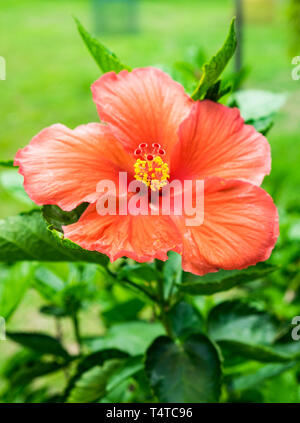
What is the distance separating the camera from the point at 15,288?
92 cm

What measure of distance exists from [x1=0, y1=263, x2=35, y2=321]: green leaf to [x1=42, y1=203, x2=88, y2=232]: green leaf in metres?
0.29

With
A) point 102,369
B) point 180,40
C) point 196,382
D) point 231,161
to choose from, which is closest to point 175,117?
point 231,161

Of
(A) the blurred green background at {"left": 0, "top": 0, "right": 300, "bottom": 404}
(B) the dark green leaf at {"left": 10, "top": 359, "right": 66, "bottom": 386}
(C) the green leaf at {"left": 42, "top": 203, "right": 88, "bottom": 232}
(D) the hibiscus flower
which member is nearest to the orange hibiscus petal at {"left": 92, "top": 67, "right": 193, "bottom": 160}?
(D) the hibiscus flower

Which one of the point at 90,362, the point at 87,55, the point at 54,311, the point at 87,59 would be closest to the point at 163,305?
the point at 90,362

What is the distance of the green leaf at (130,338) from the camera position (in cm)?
98

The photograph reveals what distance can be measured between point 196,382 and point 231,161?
1.16ft

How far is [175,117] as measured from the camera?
0.68 m

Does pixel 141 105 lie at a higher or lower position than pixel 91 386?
higher

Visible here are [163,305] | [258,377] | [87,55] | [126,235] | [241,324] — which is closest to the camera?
[126,235]

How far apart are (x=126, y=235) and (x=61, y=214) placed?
0.12m

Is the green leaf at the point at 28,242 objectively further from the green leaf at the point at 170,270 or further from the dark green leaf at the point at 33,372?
the dark green leaf at the point at 33,372

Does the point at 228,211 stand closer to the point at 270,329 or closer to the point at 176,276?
the point at 176,276

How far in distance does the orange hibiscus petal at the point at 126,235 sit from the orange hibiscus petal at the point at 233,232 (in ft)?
0.07

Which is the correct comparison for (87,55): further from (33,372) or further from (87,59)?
(33,372)
